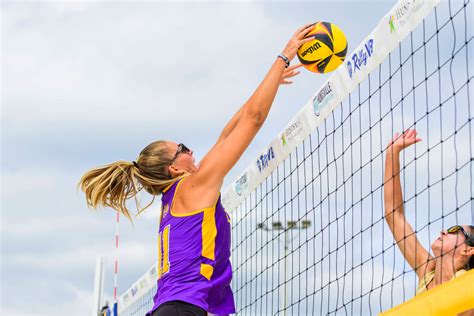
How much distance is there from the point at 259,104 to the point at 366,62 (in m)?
1.18

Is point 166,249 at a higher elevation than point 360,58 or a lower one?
lower

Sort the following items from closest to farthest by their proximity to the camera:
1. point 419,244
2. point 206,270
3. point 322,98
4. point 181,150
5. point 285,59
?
point 206,270, point 285,59, point 181,150, point 419,244, point 322,98

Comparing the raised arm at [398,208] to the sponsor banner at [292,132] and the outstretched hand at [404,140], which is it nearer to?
the outstretched hand at [404,140]

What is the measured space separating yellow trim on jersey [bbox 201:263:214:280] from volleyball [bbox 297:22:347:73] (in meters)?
1.52

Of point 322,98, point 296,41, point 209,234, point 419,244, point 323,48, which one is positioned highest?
point 322,98

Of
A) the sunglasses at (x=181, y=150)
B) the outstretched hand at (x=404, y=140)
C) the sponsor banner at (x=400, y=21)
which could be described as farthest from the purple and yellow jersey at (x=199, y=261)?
the sponsor banner at (x=400, y=21)

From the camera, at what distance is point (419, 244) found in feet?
Result: 16.4

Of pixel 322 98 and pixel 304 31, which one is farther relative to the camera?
pixel 322 98

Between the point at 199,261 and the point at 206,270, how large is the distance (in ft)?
0.20

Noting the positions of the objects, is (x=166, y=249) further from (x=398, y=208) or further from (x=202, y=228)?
A: (x=398, y=208)

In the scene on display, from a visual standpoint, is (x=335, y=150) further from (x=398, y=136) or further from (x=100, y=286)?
(x=100, y=286)

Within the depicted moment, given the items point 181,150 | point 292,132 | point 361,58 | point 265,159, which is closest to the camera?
point 181,150

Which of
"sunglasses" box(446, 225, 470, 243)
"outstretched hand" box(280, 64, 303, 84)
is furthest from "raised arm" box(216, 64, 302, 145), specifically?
"sunglasses" box(446, 225, 470, 243)

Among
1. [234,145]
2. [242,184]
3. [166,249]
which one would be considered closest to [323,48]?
[234,145]
